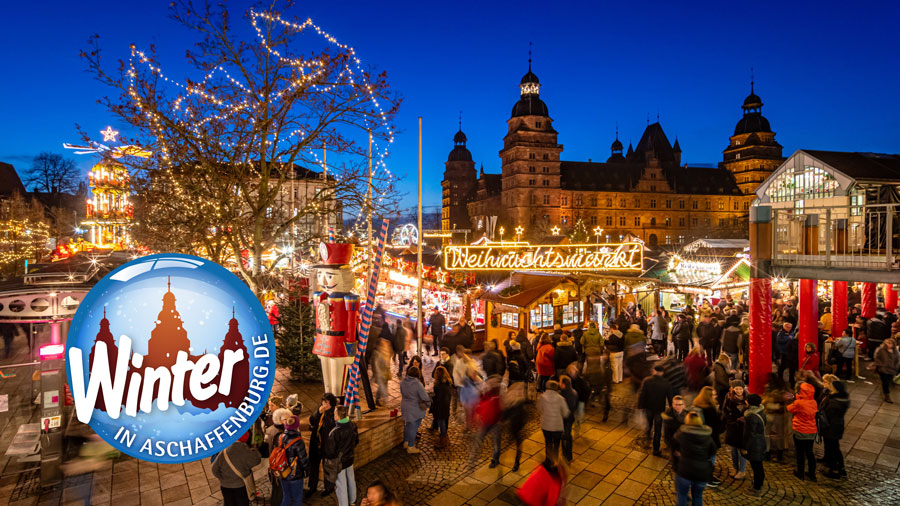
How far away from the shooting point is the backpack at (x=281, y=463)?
19.1ft

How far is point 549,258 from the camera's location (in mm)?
14477

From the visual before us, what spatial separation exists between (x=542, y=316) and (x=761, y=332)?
246 inches

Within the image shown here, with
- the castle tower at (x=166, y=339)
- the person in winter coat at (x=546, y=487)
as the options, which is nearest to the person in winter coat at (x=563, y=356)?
the person in winter coat at (x=546, y=487)

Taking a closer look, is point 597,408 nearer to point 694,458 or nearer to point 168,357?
point 694,458

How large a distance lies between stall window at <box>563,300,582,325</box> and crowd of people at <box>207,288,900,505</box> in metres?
2.96

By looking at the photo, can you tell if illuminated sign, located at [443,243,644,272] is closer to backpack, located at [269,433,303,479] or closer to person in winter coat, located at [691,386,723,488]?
person in winter coat, located at [691,386,723,488]

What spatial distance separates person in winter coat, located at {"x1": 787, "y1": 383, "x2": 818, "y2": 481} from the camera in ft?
23.4

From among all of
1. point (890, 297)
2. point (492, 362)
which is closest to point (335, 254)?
point (492, 362)

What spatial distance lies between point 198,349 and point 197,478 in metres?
6.00

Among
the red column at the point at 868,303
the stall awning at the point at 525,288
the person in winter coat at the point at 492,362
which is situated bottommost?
the person in winter coat at the point at 492,362

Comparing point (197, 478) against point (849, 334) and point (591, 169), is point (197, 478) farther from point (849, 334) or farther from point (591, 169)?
point (591, 169)

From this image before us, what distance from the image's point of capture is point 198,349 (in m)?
2.61

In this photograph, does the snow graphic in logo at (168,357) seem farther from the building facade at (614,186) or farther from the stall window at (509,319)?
the building facade at (614,186)

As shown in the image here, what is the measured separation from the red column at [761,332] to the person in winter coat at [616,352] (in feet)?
9.60
